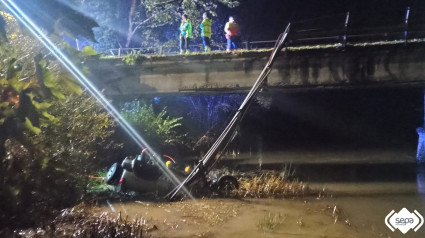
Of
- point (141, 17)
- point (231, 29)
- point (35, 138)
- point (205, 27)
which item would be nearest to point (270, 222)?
point (35, 138)

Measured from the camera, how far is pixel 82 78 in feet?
27.7

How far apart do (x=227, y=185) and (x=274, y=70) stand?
4503mm

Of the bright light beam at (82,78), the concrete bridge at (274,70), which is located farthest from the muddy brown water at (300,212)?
the concrete bridge at (274,70)

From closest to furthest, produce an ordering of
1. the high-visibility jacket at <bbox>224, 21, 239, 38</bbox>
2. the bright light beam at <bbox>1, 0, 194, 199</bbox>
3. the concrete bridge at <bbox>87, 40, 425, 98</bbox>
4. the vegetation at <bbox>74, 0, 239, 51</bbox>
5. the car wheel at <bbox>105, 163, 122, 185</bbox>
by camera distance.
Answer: the bright light beam at <bbox>1, 0, 194, 199</bbox> < the car wheel at <bbox>105, 163, 122, 185</bbox> < the concrete bridge at <bbox>87, 40, 425, 98</bbox> < the high-visibility jacket at <bbox>224, 21, 239, 38</bbox> < the vegetation at <bbox>74, 0, 239, 51</bbox>

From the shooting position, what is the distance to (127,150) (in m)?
12.4

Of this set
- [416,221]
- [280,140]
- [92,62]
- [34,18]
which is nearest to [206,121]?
[280,140]

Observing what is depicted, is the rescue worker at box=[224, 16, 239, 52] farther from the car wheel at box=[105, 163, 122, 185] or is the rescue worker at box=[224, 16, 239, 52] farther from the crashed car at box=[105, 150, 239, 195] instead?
the car wheel at box=[105, 163, 122, 185]

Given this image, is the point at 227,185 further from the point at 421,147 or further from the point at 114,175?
the point at 421,147

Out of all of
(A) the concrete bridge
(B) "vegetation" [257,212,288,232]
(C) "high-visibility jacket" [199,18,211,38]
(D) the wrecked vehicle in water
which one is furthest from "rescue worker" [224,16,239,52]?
(B) "vegetation" [257,212,288,232]

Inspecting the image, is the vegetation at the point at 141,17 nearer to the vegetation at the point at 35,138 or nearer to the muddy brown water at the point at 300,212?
the vegetation at the point at 35,138

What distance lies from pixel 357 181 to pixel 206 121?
12.0 metres

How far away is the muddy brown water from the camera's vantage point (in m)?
5.43

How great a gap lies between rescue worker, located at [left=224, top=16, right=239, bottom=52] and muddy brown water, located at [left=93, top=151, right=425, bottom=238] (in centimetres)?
600

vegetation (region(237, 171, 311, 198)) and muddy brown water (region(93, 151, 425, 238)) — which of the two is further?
vegetation (region(237, 171, 311, 198))
